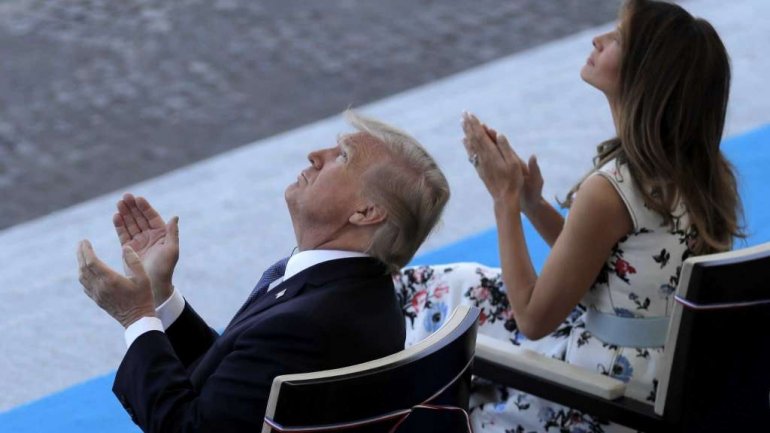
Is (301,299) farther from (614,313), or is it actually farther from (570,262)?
(614,313)

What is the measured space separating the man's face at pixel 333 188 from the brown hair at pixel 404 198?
3 centimetres

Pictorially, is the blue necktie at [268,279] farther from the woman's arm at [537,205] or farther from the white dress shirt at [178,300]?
the woman's arm at [537,205]

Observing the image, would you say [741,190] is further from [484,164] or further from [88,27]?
[88,27]

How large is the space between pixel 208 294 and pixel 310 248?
2.20 meters

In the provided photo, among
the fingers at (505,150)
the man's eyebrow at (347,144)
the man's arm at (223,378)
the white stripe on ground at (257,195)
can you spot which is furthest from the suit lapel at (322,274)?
the white stripe on ground at (257,195)

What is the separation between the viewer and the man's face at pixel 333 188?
2531 millimetres

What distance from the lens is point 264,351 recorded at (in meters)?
2.29

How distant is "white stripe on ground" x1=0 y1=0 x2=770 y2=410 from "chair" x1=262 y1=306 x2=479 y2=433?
215 cm

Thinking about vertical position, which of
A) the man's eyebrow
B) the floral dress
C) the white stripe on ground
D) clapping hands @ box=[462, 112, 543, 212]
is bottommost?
the white stripe on ground

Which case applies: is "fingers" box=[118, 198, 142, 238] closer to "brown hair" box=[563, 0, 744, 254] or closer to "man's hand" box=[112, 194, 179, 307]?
"man's hand" box=[112, 194, 179, 307]

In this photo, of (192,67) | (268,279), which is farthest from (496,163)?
(192,67)

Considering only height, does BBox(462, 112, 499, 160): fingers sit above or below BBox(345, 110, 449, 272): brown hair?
below

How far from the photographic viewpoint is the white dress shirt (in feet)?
7.88

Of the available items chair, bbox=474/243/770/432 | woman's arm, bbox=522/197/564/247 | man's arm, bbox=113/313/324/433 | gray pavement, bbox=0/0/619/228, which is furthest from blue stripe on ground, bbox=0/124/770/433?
gray pavement, bbox=0/0/619/228
